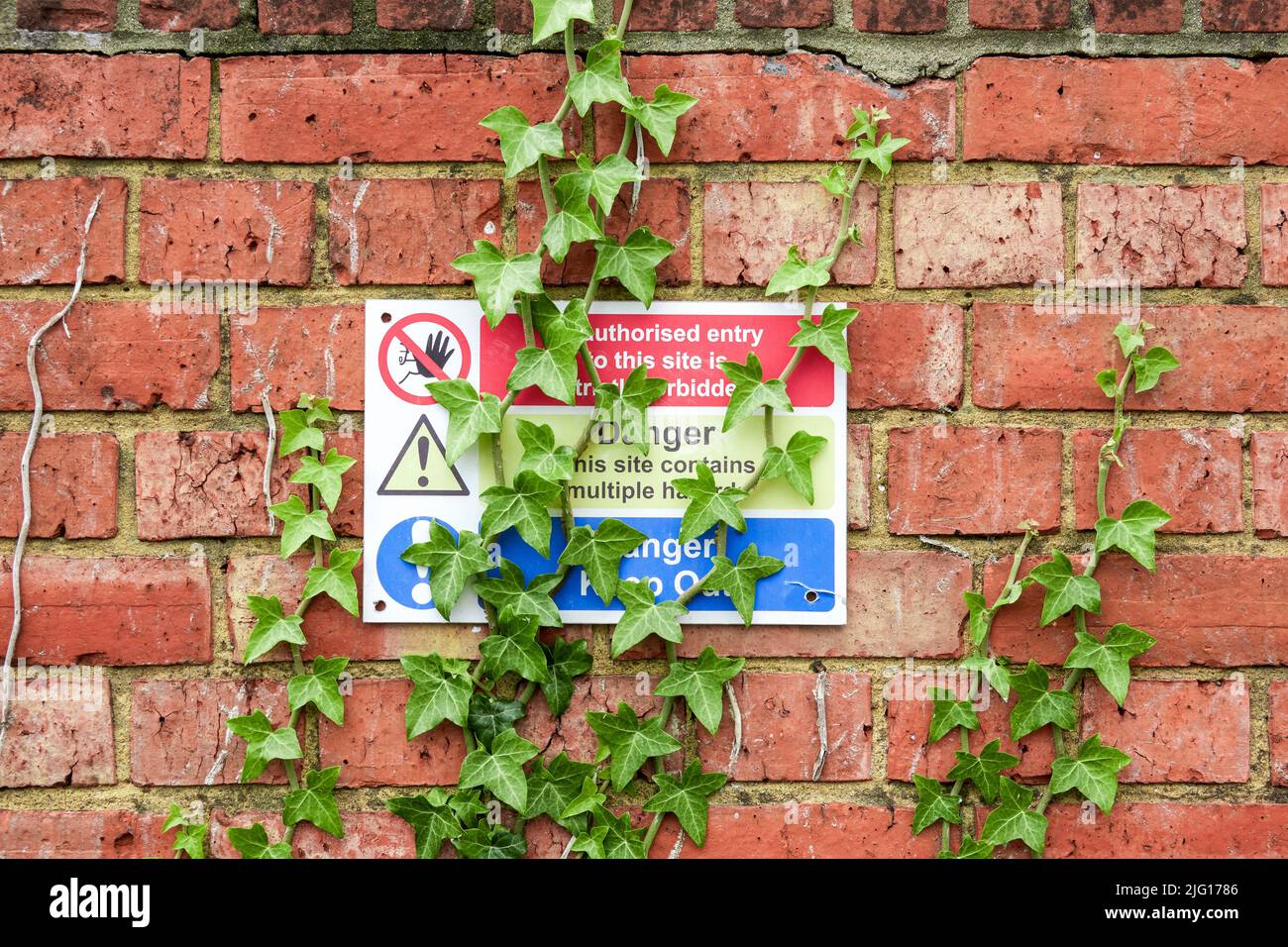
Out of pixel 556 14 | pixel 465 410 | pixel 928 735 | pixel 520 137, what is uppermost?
pixel 556 14

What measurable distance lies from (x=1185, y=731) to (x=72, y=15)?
1308mm

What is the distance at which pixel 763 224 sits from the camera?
914 millimetres

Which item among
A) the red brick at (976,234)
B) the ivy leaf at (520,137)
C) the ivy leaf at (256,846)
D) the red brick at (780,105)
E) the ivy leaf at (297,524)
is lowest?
the ivy leaf at (256,846)

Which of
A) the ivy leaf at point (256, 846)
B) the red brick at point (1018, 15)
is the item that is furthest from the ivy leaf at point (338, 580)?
the red brick at point (1018, 15)

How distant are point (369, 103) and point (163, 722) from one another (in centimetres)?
64

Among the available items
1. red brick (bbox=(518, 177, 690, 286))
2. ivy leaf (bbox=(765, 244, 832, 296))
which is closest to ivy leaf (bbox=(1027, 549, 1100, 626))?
ivy leaf (bbox=(765, 244, 832, 296))

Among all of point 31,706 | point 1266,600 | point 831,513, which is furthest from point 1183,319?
point 31,706

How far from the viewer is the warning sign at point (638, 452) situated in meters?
0.91

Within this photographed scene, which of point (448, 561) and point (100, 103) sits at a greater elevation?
point (100, 103)

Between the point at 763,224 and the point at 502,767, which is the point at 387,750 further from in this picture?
the point at 763,224

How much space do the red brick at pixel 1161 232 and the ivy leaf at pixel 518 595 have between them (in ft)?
2.02

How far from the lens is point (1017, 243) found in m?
0.92

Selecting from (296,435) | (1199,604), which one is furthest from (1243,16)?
(296,435)

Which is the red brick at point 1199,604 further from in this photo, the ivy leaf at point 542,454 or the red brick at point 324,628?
the red brick at point 324,628
